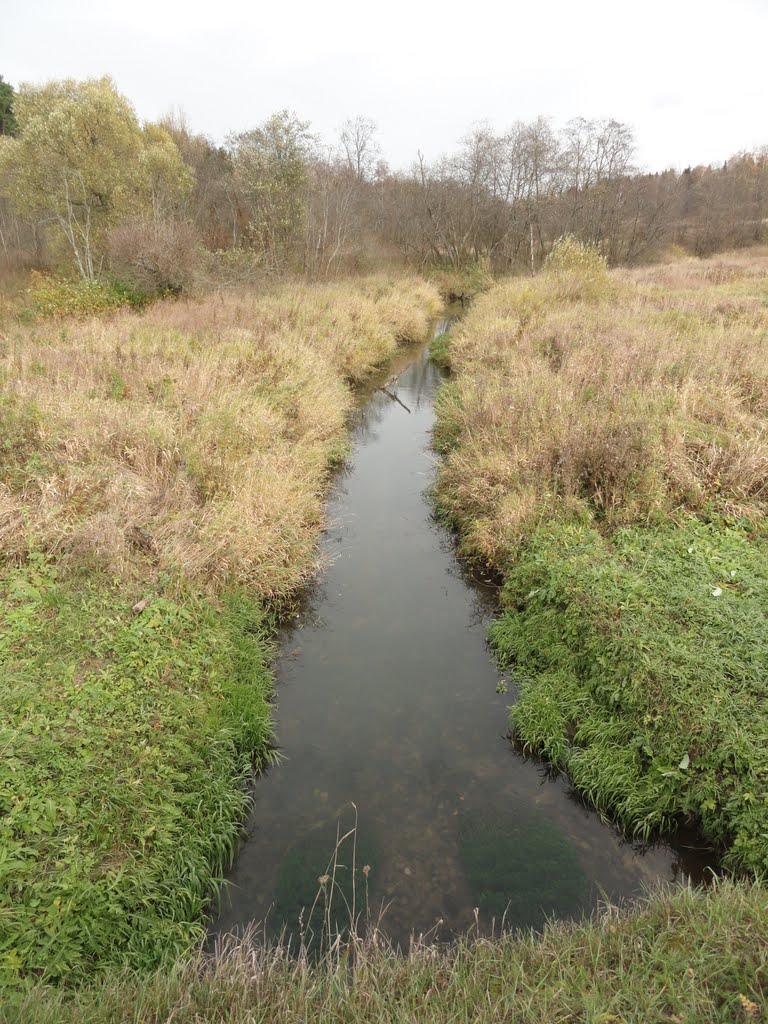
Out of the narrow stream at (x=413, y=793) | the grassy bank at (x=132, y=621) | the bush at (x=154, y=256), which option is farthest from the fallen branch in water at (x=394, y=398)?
the narrow stream at (x=413, y=793)

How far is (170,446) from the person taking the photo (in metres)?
A: 6.81

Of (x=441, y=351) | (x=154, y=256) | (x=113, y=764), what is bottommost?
(x=113, y=764)

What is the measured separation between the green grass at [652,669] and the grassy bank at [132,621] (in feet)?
8.32

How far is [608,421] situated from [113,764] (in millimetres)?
6741

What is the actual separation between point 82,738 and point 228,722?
3.62ft

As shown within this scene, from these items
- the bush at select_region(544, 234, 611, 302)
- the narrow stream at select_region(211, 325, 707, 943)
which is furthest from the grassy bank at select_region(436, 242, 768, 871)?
the bush at select_region(544, 234, 611, 302)

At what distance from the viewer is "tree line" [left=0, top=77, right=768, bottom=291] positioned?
16672 mm

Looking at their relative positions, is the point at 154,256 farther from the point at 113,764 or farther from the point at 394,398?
the point at 113,764

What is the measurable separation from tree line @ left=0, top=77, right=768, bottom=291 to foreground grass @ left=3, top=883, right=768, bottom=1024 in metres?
15.8

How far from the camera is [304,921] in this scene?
341 cm

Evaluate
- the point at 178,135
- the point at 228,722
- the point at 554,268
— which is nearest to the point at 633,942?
the point at 228,722

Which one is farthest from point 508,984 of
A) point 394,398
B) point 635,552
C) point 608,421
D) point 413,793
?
point 394,398

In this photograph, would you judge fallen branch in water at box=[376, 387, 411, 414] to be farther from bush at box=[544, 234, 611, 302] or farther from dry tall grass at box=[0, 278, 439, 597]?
bush at box=[544, 234, 611, 302]

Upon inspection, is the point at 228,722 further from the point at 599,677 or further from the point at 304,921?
the point at 599,677
